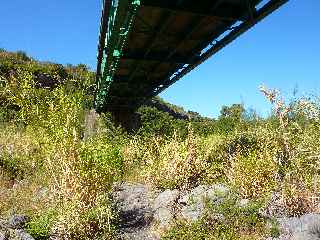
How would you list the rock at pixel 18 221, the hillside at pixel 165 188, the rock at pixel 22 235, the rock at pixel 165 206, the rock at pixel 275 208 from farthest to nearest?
the rock at pixel 165 206, the rock at pixel 275 208, the rock at pixel 18 221, the hillside at pixel 165 188, the rock at pixel 22 235

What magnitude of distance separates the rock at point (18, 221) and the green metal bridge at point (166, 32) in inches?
233

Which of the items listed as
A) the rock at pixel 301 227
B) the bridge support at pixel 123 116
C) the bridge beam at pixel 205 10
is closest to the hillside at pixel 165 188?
the rock at pixel 301 227

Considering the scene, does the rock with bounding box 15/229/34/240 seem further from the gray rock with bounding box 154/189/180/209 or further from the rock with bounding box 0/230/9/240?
the gray rock with bounding box 154/189/180/209

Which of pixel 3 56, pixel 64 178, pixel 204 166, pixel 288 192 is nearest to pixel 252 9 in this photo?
pixel 204 166

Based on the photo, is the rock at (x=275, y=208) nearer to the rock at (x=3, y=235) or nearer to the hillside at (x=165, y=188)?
the hillside at (x=165, y=188)

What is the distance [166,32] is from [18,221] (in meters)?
9.42

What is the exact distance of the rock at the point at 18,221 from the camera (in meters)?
7.15

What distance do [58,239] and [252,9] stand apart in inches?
311

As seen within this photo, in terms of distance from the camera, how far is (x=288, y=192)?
739 cm

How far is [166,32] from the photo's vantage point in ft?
50.2

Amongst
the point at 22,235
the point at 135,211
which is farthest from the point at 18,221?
the point at 135,211

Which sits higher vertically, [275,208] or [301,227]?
[275,208]

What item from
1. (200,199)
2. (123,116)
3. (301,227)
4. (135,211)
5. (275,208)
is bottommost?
(301,227)

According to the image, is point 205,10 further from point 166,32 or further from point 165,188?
point 165,188
